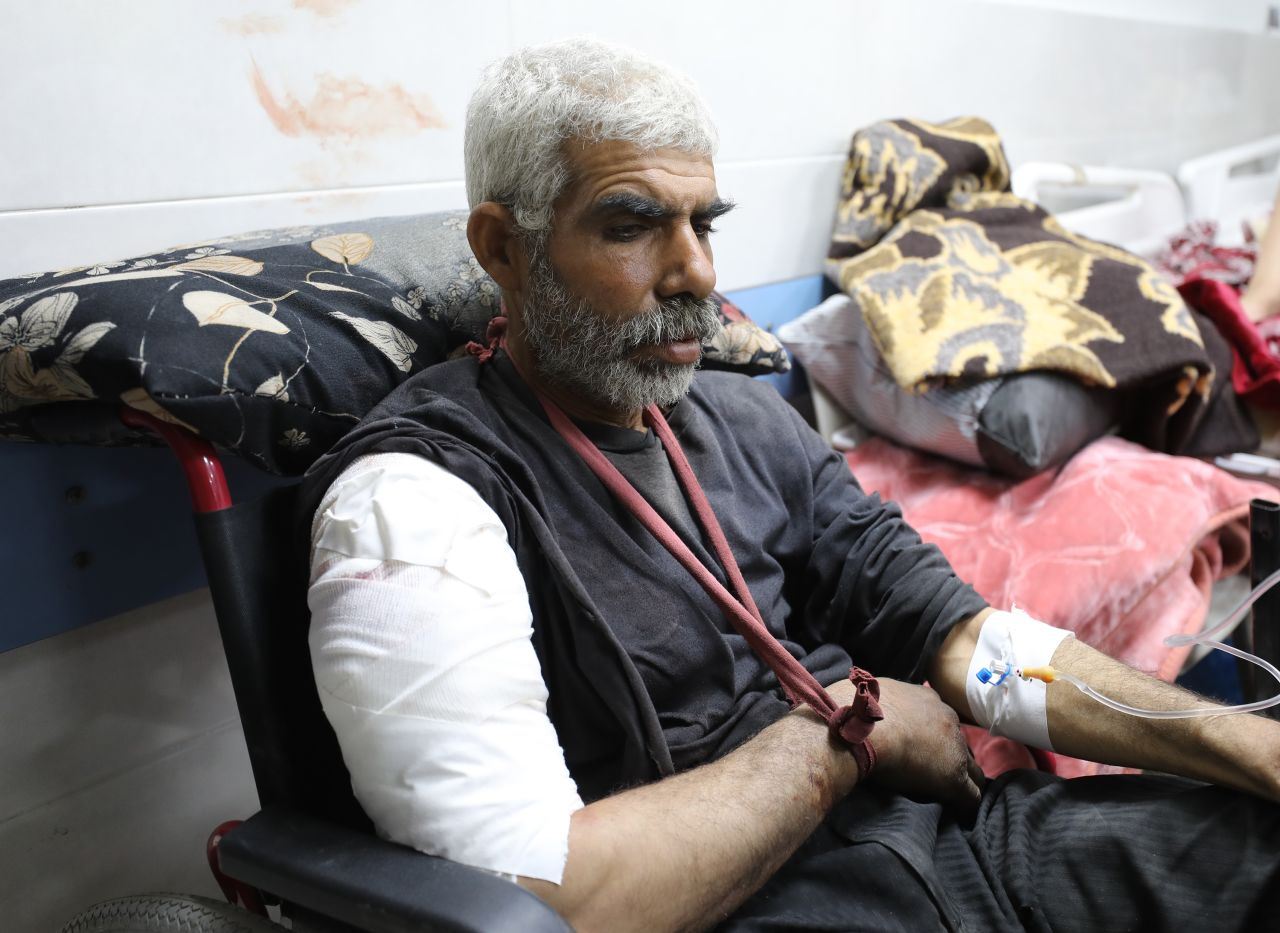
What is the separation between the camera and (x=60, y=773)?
125 cm

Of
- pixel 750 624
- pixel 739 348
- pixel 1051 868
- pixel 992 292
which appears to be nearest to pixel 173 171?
pixel 739 348

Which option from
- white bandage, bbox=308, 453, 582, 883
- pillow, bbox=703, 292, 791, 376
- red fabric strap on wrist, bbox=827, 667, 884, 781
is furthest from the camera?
pillow, bbox=703, 292, 791, 376

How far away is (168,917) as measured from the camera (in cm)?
98

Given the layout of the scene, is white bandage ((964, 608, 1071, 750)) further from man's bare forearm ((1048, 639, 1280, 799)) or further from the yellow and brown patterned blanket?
the yellow and brown patterned blanket

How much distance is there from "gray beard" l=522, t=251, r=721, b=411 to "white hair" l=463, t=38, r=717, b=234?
0.27 ft

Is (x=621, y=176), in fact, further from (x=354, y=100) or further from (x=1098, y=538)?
(x=1098, y=538)

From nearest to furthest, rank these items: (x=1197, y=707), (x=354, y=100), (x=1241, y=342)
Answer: (x=1197, y=707) < (x=354, y=100) < (x=1241, y=342)

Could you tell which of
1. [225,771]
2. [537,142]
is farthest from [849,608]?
[225,771]

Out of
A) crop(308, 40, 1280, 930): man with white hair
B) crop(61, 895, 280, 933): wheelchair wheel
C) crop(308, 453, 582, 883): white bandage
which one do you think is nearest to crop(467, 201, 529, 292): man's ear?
crop(308, 40, 1280, 930): man with white hair

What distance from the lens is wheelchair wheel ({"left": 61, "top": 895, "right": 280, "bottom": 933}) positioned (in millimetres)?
939

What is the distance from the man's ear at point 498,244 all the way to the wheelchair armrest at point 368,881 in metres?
0.62

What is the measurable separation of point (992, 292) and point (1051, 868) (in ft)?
4.00

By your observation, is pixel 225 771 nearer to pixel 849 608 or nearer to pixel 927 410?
pixel 849 608

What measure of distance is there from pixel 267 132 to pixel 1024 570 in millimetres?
1336
